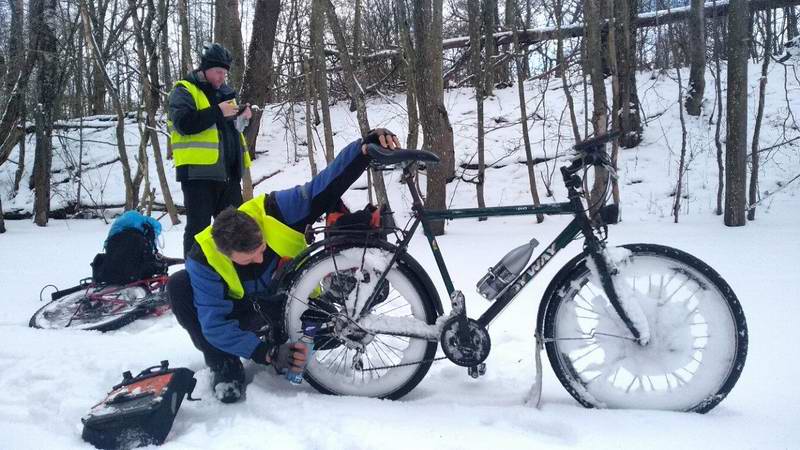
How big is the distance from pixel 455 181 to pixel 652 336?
24.9ft

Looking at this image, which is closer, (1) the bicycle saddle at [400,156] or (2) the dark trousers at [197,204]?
(1) the bicycle saddle at [400,156]

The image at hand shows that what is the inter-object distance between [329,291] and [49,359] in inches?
62.4

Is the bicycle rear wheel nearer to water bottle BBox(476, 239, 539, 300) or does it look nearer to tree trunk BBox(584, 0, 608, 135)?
water bottle BBox(476, 239, 539, 300)

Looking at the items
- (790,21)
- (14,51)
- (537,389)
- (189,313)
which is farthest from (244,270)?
(790,21)

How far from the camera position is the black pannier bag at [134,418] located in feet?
6.96

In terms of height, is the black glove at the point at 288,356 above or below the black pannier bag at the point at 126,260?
below

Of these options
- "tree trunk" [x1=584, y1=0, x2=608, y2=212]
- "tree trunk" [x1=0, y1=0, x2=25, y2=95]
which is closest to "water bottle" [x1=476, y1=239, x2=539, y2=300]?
"tree trunk" [x1=584, y1=0, x2=608, y2=212]

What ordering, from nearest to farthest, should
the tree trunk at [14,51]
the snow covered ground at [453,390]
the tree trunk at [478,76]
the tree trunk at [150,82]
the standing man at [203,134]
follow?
the snow covered ground at [453,390] → the standing man at [203,134] → the tree trunk at [478,76] → the tree trunk at [150,82] → the tree trunk at [14,51]

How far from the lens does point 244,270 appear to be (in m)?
2.64

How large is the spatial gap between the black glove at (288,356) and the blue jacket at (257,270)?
6 centimetres

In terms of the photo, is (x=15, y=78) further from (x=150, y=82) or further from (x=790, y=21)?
(x=790, y=21)

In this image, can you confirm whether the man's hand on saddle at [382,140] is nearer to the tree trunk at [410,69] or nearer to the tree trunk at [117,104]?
the tree trunk at [410,69]

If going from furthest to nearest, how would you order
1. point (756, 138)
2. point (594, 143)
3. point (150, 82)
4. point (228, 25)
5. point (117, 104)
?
1. point (150, 82)
2. point (117, 104)
3. point (228, 25)
4. point (756, 138)
5. point (594, 143)

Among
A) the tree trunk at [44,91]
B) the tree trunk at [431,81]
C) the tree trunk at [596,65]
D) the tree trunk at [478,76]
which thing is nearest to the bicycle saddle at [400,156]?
the tree trunk at [431,81]
